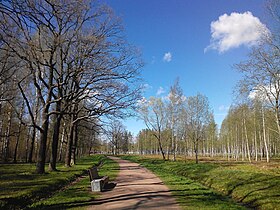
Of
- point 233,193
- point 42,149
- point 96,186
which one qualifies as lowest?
point 233,193

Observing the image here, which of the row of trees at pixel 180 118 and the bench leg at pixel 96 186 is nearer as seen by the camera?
the bench leg at pixel 96 186

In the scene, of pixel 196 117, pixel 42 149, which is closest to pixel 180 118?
pixel 196 117

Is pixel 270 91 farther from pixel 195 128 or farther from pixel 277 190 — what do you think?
pixel 195 128

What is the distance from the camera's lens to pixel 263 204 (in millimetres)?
9039

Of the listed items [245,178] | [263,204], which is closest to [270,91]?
[245,178]

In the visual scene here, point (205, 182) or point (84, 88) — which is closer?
point (205, 182)

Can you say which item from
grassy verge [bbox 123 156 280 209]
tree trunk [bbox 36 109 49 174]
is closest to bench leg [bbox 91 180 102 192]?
grassy verge [bbox 123 156 280 209]

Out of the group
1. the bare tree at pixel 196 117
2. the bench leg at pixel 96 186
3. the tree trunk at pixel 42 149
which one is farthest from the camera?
the bare tree at pixel 196 117

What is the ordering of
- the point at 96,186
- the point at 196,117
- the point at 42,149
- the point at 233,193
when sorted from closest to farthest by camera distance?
the point at 96,186 → the point at 233,193 → the point at 42,149 → the point at 196,117

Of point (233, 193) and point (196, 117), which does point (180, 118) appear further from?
point (233, 193)

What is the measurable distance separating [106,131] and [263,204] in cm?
1537

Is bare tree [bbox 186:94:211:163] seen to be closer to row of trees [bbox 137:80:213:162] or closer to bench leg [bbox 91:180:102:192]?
row of trees [bbox 137:80:213:162]

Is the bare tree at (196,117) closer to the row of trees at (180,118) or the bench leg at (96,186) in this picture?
the row of trees at (180,118)

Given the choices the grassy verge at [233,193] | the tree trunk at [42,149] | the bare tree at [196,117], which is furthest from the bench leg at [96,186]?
the bare tree at [196,117]
